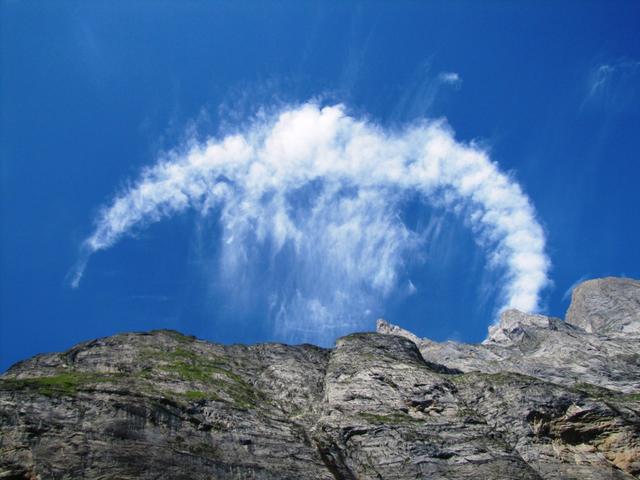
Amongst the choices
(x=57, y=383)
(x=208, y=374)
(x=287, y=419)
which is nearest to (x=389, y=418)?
(x=287, y=419)

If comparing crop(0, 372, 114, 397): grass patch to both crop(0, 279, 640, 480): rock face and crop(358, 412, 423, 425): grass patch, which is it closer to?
crop(0, 279, 640, 480): rock face

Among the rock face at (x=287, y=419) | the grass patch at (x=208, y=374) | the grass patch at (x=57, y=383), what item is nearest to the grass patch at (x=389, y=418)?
the rock face at (x=287, y=419)

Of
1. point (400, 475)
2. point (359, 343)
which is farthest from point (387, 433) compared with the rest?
point (359, 343)

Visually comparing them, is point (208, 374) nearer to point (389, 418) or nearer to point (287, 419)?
point (287, 419)

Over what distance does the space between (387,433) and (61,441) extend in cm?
3970

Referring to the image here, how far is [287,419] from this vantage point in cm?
7700

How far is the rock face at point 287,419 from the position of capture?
2299 inches

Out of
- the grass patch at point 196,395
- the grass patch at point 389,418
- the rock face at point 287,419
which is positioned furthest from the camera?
the grass patch at point 389,418

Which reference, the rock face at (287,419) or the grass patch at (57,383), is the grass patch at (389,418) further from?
the grass patch at (57,383)

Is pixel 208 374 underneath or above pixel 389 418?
above

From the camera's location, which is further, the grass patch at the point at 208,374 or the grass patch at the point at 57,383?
the grass patch at the point at 208,374

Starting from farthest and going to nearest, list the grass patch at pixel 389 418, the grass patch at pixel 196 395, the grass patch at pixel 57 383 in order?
the grass patch at pixel 389 418 → the grass patch at pixel 196 395 → the grass patch at pixel 57 383

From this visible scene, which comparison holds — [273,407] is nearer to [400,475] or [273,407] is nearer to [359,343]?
[400,475]

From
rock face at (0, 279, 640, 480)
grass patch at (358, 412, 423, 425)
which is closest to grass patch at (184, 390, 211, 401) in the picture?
rock face at (0, 279, 640, 480)
